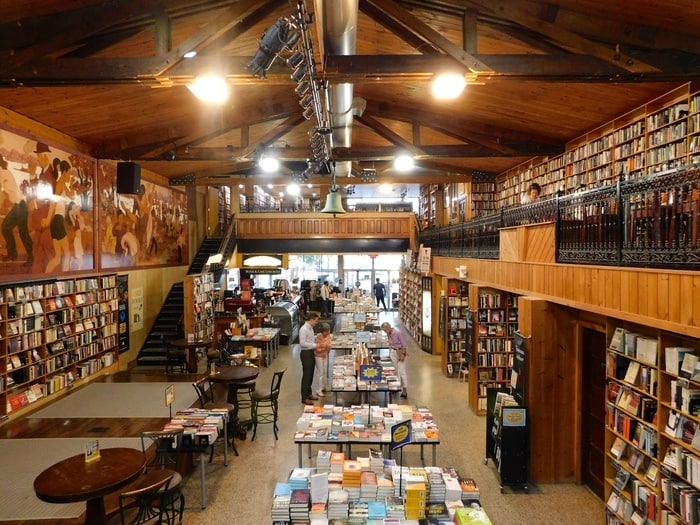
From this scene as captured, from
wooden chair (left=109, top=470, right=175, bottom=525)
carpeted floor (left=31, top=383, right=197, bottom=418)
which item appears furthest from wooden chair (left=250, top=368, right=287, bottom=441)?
wooden chair (left=109, top=470, right=175, bottom=525)

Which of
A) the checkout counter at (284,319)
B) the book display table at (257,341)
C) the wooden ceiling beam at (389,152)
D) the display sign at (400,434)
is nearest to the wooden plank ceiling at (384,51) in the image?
the wooden ceiling beam at (389,152)

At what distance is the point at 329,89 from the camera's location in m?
6.45

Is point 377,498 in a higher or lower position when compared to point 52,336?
lower

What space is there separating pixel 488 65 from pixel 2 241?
7396 mm

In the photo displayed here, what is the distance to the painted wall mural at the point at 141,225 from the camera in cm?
1027

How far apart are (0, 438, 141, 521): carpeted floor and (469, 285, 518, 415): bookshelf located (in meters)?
5.42

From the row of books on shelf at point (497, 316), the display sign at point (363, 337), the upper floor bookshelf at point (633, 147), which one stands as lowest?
the display sign at point (363, 337)

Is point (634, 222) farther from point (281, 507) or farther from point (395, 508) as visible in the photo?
point (281, 507)

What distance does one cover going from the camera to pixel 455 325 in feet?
33.5

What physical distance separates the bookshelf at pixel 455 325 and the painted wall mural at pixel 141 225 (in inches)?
298

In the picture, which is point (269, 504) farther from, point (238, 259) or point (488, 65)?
point (238, 259)

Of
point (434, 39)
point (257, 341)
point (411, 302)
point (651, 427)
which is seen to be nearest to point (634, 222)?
point (651, 427)

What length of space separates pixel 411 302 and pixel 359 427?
10.8 meters

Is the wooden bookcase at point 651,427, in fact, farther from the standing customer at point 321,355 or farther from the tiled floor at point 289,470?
the standing customer at point 321,355
